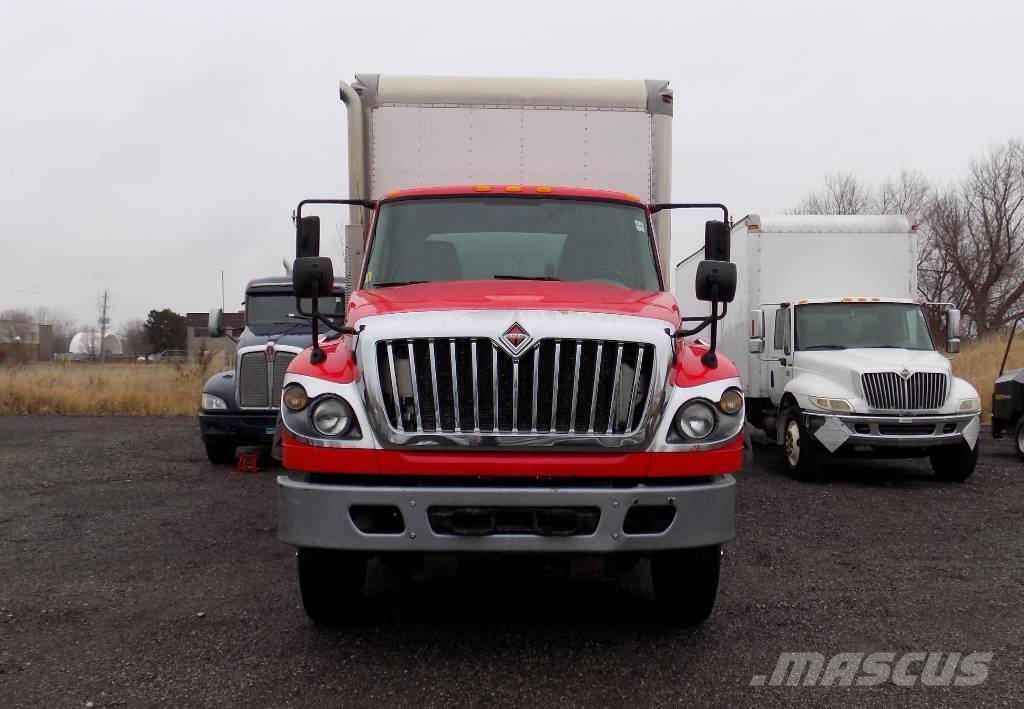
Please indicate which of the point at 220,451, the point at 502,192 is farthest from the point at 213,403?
the point at 502,192

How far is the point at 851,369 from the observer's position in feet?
32.4

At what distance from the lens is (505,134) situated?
22.6 feet

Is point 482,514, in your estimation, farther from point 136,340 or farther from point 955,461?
point 136,340

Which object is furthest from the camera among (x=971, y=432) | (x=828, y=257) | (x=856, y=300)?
(x=828, y=257)

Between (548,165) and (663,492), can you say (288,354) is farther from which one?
(663,492)

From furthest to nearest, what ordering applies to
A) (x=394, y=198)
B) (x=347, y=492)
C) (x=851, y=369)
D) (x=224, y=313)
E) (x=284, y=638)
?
1. (x=224, y=313)
2. (x=851, y=369)
3. (x=394, y=198)
4. (x=284, y=638)
5. (x=347, y=492)

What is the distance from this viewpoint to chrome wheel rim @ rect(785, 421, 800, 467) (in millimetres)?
10172

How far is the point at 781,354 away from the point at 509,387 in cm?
804

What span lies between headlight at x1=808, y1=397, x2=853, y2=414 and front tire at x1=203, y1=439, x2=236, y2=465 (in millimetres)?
6946

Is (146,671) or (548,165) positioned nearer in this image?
(146,671)

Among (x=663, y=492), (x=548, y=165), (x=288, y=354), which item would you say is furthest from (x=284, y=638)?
(x=288, y=354)

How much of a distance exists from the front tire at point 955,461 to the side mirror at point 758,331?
231 centimetres

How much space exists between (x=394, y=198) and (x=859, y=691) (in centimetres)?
378

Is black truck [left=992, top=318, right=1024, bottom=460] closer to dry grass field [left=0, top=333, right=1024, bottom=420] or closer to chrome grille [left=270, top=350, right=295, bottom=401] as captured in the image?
dry grass field [left=0, top=333, right=1024, bottom=420]
